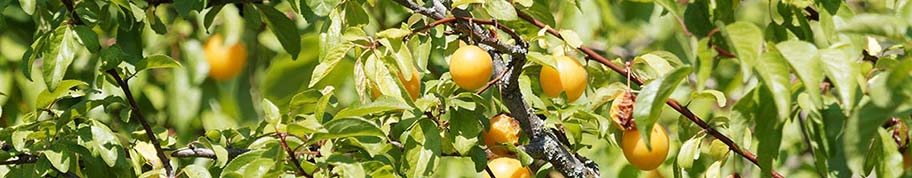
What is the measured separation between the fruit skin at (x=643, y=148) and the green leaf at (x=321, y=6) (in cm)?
36

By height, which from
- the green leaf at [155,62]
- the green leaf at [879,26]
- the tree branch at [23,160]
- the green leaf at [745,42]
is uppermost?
the green leaf at [879,26]

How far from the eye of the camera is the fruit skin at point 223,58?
2.90m

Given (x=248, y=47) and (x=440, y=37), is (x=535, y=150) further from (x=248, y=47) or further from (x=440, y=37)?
(x=248, y=47)

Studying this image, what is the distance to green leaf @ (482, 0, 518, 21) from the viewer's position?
1.48 metres

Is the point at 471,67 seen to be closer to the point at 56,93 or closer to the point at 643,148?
the point at 643,148

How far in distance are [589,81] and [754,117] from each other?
1.48 ft

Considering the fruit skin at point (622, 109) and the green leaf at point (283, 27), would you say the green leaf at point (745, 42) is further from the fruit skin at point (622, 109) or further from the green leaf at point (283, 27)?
the green leaf at point (283, 27)

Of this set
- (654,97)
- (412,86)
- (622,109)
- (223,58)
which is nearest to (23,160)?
(412,86)

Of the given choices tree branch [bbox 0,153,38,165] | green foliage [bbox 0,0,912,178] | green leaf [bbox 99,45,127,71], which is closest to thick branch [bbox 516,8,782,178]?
green foliage [bbox 0,0,912,178]

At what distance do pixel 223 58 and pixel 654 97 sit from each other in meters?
1.84

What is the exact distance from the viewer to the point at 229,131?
1.76 metres

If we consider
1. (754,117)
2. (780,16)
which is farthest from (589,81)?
(754,117)

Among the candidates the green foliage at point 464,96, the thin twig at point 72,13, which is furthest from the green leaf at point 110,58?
the thin twig at point 72,13

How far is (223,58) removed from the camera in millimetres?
2900
